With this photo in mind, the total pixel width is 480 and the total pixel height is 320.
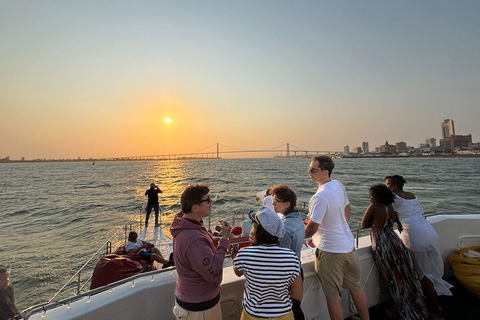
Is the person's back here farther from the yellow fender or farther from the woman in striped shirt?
the yellow fender

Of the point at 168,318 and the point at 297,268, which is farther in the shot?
the point at 168,318

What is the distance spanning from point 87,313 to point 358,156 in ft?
611

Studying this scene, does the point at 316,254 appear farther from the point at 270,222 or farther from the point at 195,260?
the point at 195,260

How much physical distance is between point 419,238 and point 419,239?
0.01 m

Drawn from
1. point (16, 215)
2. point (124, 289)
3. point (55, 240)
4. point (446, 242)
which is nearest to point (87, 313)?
point (124, 289)

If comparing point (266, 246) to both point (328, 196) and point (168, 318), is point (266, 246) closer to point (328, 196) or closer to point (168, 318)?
point (328, 196)

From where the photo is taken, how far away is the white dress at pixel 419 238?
9.45 feet

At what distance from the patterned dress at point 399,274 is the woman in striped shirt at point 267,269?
1.69 meters

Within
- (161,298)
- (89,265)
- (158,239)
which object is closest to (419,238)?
(161,298)

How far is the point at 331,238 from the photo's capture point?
223cm

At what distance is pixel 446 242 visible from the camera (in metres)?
3.73

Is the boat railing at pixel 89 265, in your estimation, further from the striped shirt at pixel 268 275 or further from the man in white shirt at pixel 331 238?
the man in white shirt at pixel 331 238

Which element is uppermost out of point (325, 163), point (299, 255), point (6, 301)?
point (325, 163)

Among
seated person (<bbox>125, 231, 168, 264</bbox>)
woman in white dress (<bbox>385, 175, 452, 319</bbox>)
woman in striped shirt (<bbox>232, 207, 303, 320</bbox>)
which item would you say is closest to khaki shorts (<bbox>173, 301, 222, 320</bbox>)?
woman in striped shirt (<bbox>232, 207, 303, 320</bbox>)
